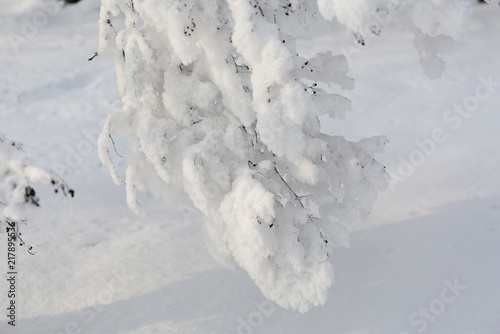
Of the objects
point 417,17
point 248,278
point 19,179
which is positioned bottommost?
point 248,278

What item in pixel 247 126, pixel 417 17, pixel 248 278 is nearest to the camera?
pixel 417 17

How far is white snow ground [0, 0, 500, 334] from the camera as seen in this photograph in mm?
4773

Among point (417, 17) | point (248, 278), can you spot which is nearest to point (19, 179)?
point (248, 278)

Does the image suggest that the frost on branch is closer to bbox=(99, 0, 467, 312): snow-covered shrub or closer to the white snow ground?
bbox=(99, 0, 467, 312): snow-covered shrub

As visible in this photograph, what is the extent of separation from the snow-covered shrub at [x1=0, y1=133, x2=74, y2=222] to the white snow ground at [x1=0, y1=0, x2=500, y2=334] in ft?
0.70

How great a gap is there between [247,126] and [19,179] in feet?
6.02

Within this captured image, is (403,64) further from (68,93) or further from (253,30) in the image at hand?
(253,30)

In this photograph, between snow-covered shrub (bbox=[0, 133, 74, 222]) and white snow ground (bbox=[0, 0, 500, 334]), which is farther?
white snow ground (bbox=[0, 0, 500, 334])

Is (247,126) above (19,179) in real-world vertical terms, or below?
below

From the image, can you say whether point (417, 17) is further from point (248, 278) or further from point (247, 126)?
point (248, 278)

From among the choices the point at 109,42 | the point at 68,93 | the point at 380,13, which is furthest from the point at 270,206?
the point at 68,93

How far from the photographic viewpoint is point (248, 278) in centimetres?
537

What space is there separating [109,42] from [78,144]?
462 cm

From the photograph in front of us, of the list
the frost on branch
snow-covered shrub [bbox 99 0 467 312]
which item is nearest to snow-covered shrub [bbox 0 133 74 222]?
snow-covered shrub [bbox 99 0 467 312]
